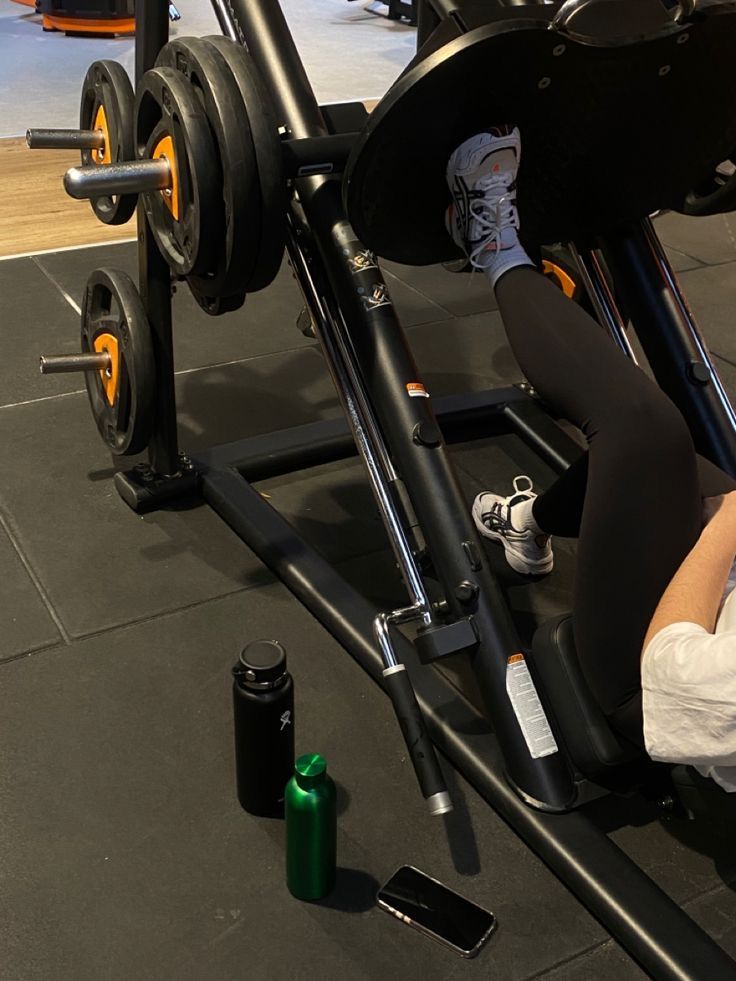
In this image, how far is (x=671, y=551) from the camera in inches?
54.1

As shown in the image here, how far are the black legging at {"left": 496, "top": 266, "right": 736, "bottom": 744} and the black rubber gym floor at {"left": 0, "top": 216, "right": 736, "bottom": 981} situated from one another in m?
0.30

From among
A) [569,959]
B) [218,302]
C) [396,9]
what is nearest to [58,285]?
[218,302]

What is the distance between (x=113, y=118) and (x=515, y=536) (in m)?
1.03

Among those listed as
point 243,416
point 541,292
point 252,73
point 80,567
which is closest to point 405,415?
point 541,292

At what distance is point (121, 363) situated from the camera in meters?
2.06

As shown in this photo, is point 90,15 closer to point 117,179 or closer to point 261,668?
point 117,179

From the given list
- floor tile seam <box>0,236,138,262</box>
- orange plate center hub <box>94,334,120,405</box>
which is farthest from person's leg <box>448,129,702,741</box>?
floor tile seam <box>0,236,138,262</box>

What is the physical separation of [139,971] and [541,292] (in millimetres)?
1041

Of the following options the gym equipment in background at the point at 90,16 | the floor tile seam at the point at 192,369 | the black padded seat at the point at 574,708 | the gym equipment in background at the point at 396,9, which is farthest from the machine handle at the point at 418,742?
the gym equipment in background at the point at 396,9

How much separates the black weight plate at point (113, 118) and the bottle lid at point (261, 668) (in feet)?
3.01

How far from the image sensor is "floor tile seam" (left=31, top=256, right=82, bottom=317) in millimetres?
2999

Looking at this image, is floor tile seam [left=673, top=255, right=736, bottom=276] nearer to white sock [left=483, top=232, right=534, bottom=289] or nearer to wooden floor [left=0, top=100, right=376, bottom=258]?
wooden floor [left=0, top=100, right=376, bottom=258]

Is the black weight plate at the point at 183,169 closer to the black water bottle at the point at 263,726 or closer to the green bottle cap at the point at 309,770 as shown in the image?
the black water bottle at the point at 263,726

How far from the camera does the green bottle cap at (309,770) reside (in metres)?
1.35
